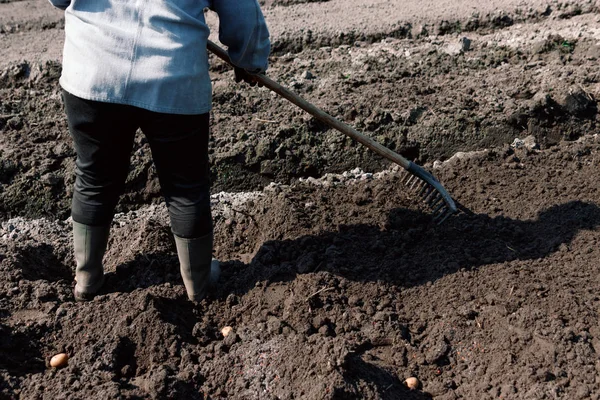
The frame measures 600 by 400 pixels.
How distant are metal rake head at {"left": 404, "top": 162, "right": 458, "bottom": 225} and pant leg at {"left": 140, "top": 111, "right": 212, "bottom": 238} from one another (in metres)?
1.45

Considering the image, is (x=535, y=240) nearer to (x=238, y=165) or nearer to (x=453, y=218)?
(x=453, y=218)

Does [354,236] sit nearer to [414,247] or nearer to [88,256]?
[414,247]

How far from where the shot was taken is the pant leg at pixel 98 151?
286 centimetres

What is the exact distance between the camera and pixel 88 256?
3.29 metres

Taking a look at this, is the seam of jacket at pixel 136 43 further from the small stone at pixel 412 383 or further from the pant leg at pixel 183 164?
the small stone at pixel 412 383

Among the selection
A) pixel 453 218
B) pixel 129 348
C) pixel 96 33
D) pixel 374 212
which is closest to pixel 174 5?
pixel 96 33

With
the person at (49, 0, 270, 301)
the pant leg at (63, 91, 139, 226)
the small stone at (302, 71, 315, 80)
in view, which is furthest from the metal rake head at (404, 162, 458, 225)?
the pant leg at (63, 91, 139, 226)

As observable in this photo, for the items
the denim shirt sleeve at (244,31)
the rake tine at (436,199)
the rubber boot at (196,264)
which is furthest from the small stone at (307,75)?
the rubber boot at (196,264)

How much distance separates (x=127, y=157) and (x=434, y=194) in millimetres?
1928

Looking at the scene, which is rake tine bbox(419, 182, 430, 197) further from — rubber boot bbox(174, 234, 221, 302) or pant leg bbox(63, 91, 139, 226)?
pant leg bbox(63, 91, 139, 226)

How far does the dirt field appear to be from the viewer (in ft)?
9.61

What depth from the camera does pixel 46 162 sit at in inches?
178

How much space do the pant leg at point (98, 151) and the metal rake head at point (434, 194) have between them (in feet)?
5.82

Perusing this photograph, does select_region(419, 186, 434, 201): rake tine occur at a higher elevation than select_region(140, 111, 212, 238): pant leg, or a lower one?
lower
